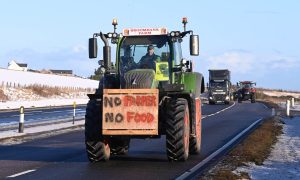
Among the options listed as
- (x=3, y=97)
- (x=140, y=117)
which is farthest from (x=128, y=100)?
(x=3, y=97)

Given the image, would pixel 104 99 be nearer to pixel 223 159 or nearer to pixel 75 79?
pixel 223 159

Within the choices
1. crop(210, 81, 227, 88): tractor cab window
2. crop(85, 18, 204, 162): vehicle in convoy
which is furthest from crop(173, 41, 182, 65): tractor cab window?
crop(210, 81, 227, 88): tractor cab window

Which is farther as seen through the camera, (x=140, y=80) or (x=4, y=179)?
(x=140, y=80)

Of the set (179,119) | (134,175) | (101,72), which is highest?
(101,72)

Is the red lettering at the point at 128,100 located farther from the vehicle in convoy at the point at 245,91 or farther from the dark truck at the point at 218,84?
the vehicle in convoy at the point at 245,91

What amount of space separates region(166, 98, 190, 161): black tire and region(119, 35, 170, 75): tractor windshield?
55.9 inches

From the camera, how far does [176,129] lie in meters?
13.5

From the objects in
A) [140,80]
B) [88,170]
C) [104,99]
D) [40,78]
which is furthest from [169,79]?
[40,78]

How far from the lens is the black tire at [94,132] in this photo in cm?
1379

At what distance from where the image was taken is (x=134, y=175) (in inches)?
472

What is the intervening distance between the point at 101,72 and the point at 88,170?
303cm

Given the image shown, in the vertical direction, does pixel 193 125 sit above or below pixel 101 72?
below

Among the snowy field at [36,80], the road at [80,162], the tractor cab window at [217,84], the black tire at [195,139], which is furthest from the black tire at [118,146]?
the snowy field at [36,80]

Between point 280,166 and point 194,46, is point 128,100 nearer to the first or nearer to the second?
point 194,46
